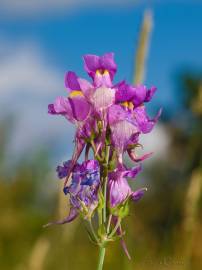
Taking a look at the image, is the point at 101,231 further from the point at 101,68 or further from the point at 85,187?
the point at 101,68

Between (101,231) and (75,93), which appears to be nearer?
(101,231)

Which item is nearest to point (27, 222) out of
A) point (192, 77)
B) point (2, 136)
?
point (2, 136)

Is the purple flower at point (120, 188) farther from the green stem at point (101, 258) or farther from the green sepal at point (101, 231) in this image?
the green stem at point (101, 258)

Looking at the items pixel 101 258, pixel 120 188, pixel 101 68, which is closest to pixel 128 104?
pixel 101 68

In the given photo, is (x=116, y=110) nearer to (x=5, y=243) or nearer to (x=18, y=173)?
(x=5, y=243)

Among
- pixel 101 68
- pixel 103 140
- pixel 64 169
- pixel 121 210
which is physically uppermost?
pixel 101 68

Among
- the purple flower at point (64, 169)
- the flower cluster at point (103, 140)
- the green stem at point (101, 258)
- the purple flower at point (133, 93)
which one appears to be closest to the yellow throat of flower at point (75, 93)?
the flower cluster at point (103, 140)
